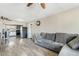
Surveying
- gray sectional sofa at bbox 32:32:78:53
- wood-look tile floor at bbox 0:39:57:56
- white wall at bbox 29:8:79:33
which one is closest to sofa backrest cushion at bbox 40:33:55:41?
gray sectional sofa at bbox 32:32:78:53

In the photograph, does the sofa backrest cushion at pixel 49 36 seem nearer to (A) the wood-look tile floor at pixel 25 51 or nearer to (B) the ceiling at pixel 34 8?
(A) the wood-look tile floor at pixel 25 51

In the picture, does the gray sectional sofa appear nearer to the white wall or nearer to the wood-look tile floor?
the wood-look tile floor

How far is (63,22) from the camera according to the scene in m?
4.90

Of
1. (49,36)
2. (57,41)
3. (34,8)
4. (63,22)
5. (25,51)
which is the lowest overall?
(25,51)

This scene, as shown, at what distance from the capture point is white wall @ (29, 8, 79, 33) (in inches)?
165

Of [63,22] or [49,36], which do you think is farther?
[49,36]

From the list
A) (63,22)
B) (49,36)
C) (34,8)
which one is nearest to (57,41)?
(49,36)

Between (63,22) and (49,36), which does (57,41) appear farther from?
(63,22)

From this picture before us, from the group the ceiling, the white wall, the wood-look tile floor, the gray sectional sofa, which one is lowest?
the wood-look tile floor

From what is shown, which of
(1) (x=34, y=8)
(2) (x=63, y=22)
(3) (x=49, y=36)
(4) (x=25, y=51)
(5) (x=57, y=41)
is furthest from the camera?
(3) (x=49, y=36)

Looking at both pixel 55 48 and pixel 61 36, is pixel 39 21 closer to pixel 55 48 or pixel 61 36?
pixel 61 36

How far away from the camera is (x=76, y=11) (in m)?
4.15

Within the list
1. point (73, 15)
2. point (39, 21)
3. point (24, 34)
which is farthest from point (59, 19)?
point (24, 34)

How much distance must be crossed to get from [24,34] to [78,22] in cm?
721
